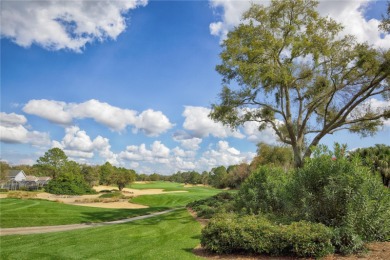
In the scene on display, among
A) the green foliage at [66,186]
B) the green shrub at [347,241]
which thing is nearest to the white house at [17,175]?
the green foliage at [66,186]

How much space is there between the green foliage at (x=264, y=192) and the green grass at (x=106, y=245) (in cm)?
295

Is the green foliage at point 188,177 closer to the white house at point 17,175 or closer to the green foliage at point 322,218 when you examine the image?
the white house at point 17,175

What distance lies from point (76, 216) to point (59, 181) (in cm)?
3965

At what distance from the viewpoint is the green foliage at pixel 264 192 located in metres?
14.6

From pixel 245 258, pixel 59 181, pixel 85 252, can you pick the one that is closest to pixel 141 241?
pixel 85 252

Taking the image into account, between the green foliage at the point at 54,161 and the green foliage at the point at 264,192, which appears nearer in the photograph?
the green foliage at the point at 264,192

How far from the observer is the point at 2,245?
1330 centimetres

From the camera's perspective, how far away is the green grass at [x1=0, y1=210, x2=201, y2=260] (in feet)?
34.2

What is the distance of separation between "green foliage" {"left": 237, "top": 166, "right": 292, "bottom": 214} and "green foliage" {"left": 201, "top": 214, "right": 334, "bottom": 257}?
14.1ft

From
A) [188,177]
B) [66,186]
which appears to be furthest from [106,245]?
[188,177]

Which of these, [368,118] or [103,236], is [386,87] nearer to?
[368,118]

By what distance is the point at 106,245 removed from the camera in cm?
1243

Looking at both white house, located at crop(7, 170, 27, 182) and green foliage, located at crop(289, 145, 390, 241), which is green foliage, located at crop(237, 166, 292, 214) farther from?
white house, located at crop(7, 170, 27, 182)

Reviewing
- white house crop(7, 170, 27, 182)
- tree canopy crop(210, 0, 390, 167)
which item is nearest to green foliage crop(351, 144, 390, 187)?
tree canopy crop(210, 0, 390, 167)
